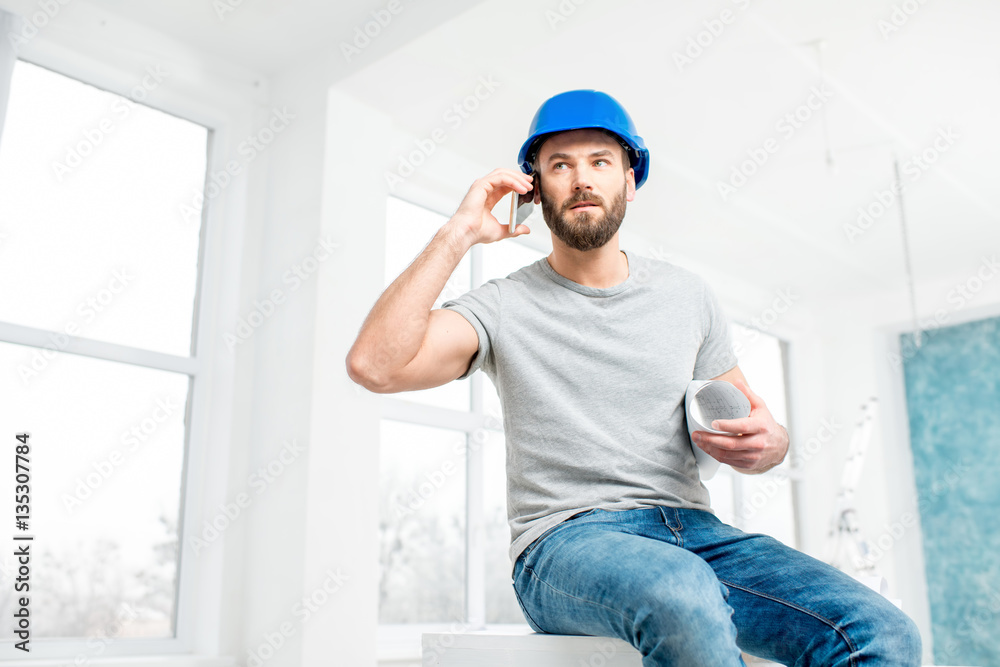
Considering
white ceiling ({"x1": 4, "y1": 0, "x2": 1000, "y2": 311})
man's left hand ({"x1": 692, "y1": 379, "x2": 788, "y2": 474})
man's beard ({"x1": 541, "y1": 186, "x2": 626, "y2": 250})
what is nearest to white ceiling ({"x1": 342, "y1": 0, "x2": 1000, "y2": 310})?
white ceiling ({"x1": 4, "y1": 0, "x2": 1000, "y2": 311})

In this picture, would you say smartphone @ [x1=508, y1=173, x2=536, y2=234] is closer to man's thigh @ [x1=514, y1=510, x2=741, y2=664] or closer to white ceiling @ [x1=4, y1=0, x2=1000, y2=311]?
man's thigh @ [x1=514, y1=510, x2=741, y2=664]

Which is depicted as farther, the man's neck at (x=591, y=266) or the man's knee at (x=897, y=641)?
the man's neck at (x=591, y=266)

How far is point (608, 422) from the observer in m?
1.34

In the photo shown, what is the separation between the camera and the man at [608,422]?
1068mm

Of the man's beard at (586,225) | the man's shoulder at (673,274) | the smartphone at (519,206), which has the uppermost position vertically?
the smartphone at (519,206)

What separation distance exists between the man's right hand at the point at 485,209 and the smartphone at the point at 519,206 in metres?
0.01

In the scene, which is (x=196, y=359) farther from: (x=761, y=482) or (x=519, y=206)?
(x=761, y=482)

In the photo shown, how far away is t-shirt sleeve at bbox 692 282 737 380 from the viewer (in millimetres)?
1509

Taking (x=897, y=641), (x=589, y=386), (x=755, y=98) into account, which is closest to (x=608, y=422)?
(x=589, y=386)

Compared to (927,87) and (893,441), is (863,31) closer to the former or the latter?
(927,87)

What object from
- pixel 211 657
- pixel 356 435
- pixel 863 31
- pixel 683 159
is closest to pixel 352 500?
pixel 356 435

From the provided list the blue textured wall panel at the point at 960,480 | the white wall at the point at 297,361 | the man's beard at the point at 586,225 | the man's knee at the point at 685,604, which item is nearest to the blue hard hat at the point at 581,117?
the man's beard at the point at 586,225

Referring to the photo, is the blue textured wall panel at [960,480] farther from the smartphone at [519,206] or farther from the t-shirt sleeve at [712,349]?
the smartphone at [519,206]

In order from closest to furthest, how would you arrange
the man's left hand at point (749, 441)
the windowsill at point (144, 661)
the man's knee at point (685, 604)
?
the man's knee at point (685, 604) → the man's left hand at point (749, 441) → the windowsill at point (144, 661)
